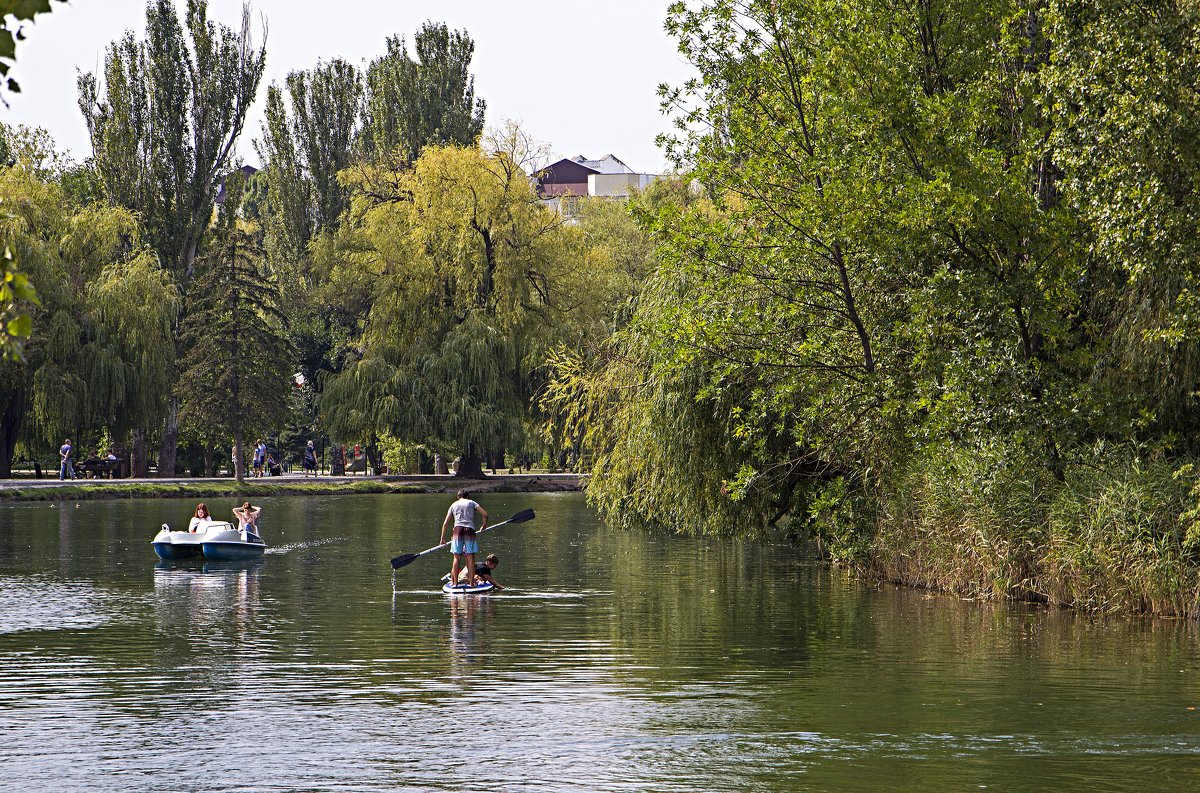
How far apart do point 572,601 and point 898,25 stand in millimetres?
10485

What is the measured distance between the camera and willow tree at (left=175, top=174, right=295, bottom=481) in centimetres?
5675

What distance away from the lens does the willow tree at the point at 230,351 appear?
2234 inches

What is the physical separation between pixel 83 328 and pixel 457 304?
1390 cm

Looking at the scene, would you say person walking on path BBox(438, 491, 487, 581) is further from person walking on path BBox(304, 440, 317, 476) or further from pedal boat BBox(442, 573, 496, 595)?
person walking on path BBox(304, 440, 317, 476)

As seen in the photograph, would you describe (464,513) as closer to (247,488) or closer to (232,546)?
(232,546)

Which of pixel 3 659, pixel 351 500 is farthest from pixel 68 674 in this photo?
pixel 351 500

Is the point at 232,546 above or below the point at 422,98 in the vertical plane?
below

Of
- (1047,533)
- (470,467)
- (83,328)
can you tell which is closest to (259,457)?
(470,467)

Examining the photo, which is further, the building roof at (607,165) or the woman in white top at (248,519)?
the building roof at (607,165)

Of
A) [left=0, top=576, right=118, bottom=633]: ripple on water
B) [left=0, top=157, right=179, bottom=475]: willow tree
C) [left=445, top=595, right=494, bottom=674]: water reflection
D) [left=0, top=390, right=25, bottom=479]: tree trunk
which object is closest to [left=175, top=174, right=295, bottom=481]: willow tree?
[left=0, top=157, right=179, bottom=475]: willow tree

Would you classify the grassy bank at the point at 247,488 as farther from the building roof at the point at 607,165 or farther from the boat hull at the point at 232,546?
the building roof at the point at 607,165

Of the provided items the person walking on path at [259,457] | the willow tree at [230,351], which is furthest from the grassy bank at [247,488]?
the person walking on path at [259,457]

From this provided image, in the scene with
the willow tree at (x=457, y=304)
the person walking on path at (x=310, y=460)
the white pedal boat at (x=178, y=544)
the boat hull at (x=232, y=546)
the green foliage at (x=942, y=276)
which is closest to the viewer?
the green foliage at (x=942, y=276)

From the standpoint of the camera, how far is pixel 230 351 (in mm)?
57750
